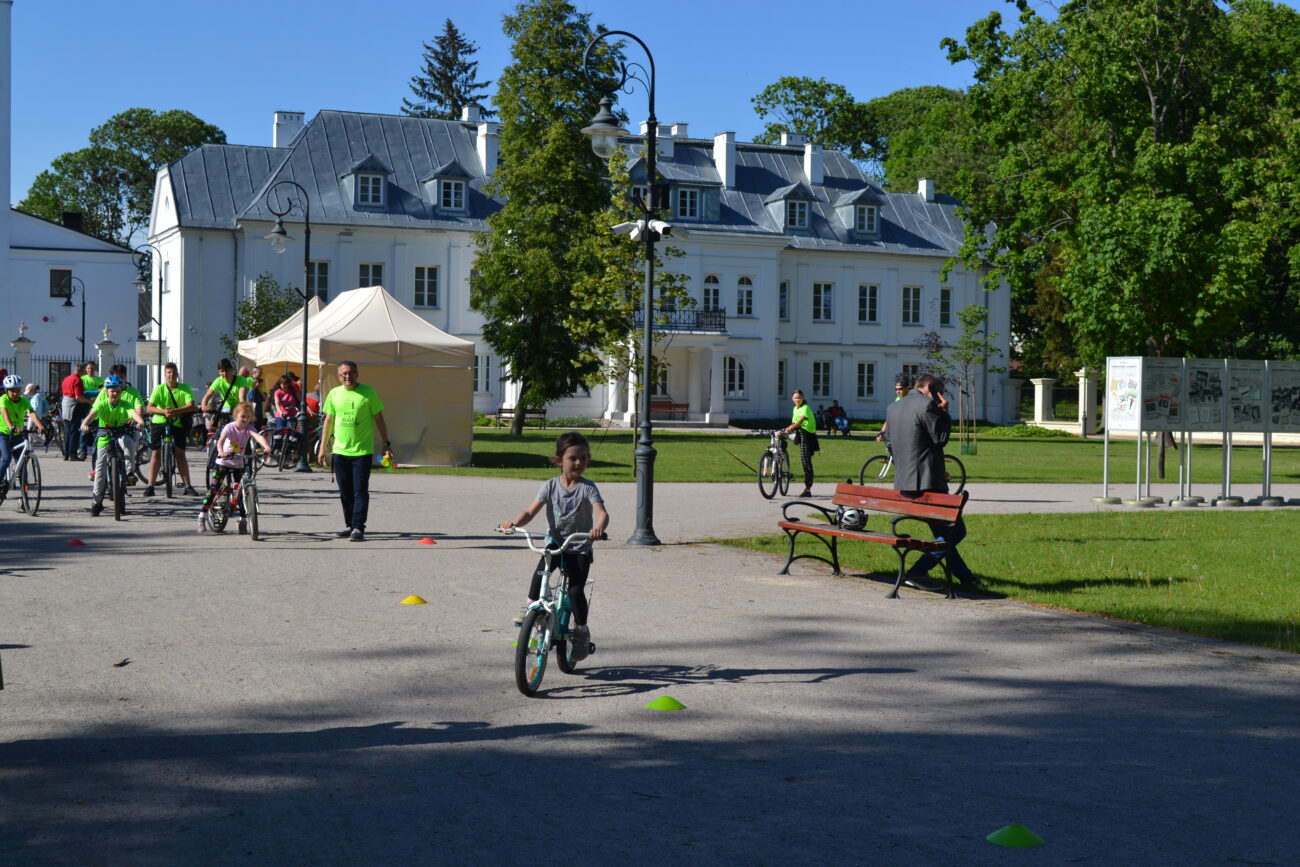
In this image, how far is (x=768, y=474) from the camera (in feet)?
74.6

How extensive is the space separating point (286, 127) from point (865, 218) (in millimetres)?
26786

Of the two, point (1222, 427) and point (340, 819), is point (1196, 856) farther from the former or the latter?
point (1222, 427)

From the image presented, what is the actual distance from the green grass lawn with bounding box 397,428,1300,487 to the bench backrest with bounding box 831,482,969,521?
41.7ft

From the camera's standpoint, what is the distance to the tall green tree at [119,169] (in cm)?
8006

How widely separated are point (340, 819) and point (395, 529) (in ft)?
36.5

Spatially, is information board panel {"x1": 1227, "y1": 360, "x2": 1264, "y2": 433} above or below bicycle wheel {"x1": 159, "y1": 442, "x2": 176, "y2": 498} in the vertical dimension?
above

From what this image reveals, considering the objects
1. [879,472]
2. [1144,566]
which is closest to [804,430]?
[879,472]

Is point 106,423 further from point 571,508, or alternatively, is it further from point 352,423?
point 571,508

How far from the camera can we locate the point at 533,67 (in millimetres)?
46500

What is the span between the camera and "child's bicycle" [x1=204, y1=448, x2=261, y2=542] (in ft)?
48.8

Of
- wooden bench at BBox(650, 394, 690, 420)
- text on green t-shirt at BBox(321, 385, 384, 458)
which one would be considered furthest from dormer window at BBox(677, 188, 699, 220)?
text on green t-shirt at BBox(321, 385, 384, 458)

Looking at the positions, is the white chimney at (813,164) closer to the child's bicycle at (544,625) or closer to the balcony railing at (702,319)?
the balcony railing at (702,319)

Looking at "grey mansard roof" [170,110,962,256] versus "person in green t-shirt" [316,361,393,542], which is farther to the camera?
"grey mansard roof" [170,110,962,256]

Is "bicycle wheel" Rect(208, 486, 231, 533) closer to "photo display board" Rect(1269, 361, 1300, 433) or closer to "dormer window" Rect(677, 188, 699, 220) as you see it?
"photo display board" Rect(1269, 361, 1300, 433)
